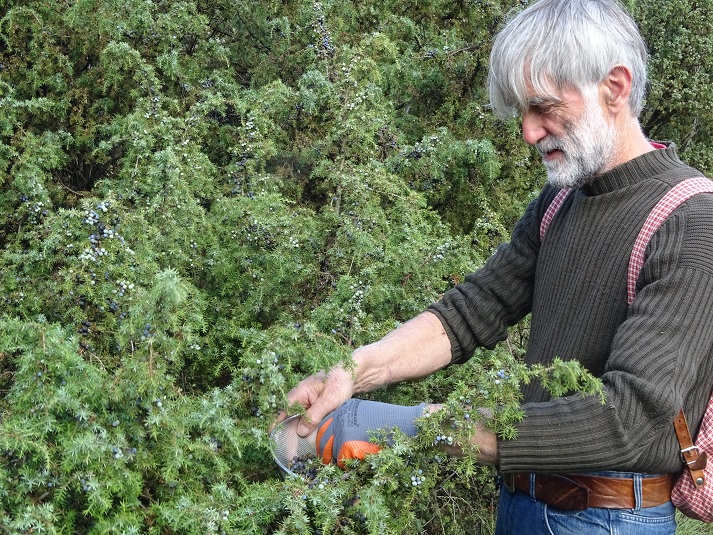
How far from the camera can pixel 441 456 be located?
71.3 inches

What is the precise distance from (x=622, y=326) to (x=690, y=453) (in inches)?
13.4

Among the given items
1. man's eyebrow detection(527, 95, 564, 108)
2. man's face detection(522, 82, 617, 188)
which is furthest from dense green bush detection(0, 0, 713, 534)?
man's eyebrow detection(527, 95, 564, 108)

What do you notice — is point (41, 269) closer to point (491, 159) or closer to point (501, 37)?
point (501, 37)

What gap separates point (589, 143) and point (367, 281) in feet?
4.08

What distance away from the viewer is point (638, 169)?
2.02 metres

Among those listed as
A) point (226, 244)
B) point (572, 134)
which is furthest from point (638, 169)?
point (226, 244)

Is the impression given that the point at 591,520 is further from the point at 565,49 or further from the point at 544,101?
the point at 565,49

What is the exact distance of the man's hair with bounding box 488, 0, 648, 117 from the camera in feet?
6.43

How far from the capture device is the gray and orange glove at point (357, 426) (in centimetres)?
189

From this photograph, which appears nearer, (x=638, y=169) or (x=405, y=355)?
(x=638, y=169)

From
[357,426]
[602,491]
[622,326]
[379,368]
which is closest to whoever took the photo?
[622,326]

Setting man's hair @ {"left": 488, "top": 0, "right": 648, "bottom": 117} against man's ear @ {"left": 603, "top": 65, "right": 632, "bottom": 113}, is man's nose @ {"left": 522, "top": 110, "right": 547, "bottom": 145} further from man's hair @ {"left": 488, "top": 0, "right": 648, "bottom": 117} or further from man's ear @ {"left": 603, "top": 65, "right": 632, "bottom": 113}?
man's ear @ {"left": 603, "top": 65, "right": 632, "bottom": 113}

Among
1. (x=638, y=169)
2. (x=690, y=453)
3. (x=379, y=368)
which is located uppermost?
(x=638, y=169)

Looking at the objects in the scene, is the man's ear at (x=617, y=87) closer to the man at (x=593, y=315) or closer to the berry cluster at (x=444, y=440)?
the man at (x=593, y=315)
